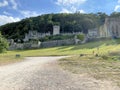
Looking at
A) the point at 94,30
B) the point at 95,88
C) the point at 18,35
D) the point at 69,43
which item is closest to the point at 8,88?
the point at 95,88

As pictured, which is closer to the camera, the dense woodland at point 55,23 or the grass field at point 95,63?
the grass field at point 95,63

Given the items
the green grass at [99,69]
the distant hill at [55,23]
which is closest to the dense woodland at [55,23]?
the distant hill at [55,23]

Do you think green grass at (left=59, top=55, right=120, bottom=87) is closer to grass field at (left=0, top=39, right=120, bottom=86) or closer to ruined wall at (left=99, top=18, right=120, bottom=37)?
grass field at (left=0, top=39, right=120, bottom=86)

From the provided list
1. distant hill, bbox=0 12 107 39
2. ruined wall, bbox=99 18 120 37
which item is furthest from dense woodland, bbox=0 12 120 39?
ruined wall, bbox=99 18 120 37

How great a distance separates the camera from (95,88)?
11.4 m

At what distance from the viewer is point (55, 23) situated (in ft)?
573

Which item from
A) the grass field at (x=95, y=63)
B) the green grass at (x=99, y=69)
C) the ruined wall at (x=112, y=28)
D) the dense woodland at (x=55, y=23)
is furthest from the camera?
the dense woodland at (x=55, y=23)

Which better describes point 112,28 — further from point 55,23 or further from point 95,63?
point 95,63

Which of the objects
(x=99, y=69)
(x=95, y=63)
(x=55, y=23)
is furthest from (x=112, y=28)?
(x=99, y=69)

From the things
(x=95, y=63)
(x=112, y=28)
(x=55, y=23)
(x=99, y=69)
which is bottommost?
(x=95, y=63)

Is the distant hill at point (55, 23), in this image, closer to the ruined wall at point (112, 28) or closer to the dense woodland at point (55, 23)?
the dense woodland at point (55, 23)

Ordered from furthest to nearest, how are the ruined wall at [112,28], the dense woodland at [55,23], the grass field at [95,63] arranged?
the dense woodland at [55,23] → the ruined wall at [112,28] → the grass field at [95,63]

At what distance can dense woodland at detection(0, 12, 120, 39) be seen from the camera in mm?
160625

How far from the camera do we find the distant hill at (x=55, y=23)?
161 meters
